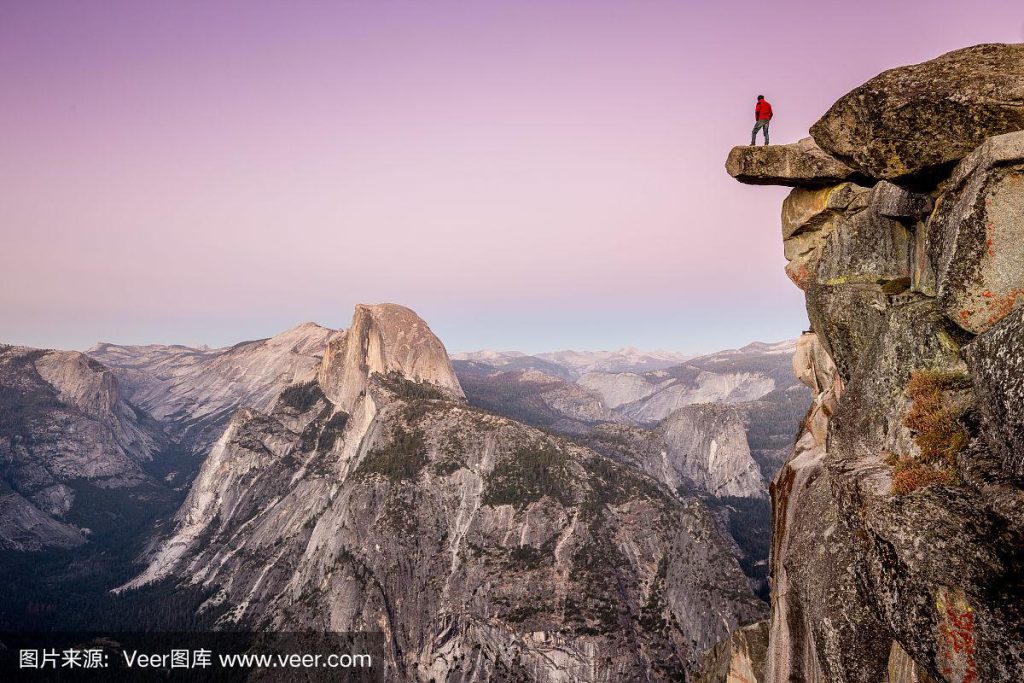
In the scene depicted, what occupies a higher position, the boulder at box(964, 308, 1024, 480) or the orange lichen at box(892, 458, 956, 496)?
the boulder at box(964, 308, 1024, 480)

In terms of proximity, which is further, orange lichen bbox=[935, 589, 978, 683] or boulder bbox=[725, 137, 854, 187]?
boulder bbox=[725, 137, 854, 187]

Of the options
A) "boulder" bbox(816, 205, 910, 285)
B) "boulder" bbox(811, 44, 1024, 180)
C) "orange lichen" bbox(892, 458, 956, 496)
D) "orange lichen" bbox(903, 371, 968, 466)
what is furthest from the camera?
"boulder" bbox(816, 205, 910, 285)

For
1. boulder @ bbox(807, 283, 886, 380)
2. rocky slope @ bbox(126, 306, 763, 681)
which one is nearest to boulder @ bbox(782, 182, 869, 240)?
boulder @ bbox(807, 283, 886, 380)

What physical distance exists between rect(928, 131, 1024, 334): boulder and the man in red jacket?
12.0 m

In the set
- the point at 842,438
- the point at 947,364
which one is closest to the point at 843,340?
the point at 842,438

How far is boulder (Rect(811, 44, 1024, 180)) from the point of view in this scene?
1445 cm

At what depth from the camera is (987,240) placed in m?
13.4

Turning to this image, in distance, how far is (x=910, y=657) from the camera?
13.8 meters

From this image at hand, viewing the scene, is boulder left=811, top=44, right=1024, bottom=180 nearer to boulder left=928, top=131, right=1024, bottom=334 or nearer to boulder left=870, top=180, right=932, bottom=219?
boulder left=928, top=131, right=1024, bottom=334

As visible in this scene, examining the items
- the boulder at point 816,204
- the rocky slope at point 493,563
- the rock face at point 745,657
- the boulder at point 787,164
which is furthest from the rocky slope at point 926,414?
the rocky slope at point 493,563

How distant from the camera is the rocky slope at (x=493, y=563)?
4500 inches

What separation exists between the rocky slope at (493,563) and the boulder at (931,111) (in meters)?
118

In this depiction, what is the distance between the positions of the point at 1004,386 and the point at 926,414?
11.3 feet

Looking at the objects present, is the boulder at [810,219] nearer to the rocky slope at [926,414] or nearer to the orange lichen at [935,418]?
the rocky slope at [926,414]
